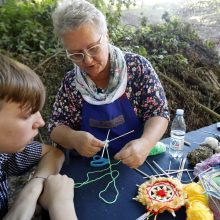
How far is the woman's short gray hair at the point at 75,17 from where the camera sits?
4.59ft

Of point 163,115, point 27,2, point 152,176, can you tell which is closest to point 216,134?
point 163,115

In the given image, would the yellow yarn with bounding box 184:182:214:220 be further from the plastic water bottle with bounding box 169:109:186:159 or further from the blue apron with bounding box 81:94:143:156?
the blue apron with bounding box 81:94:143:156

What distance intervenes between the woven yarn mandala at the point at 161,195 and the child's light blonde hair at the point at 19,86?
0.53m

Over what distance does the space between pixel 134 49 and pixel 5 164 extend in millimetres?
2226

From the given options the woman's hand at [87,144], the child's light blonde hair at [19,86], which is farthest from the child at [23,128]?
the woman's hand at [87,144]

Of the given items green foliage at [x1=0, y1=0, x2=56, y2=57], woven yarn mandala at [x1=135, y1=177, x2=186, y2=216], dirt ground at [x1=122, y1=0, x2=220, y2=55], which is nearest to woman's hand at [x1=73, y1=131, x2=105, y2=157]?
woven yarn mandala at [x1=135, y1=177, x2=186, y2=216]

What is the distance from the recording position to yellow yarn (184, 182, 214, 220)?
990mm

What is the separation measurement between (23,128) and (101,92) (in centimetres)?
68

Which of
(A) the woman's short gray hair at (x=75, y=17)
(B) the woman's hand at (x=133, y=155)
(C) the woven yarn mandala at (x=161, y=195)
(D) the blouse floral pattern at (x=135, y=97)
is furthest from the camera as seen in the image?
(D) the blouse floral pattern at (x=135, y=97)

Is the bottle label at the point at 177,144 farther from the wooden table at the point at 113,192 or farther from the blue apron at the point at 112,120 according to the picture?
the blue apron at the point at 112,120

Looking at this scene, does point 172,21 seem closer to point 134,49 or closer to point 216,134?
point 134,49

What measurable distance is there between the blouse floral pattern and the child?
399mm

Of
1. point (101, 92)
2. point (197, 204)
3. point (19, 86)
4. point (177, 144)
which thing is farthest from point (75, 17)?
point (197, 204)

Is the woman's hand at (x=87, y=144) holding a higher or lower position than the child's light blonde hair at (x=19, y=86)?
lower
